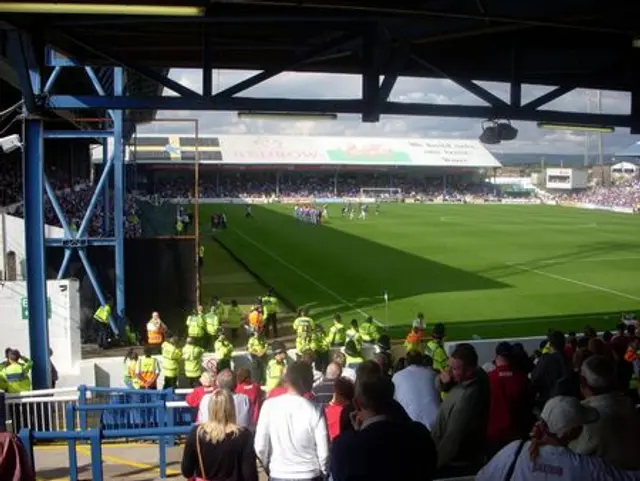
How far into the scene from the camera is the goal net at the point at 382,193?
294 ft

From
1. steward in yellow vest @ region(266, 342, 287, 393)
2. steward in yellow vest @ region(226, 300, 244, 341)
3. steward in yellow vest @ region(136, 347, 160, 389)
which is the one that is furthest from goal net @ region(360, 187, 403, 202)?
steward in yellow vest @ region(266, 342, 287, 393)

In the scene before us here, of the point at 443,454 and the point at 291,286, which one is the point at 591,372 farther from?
the point at 291,286

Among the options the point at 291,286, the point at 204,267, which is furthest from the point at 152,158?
the point at 291,286

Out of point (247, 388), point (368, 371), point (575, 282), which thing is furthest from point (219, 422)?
point (575, 282)

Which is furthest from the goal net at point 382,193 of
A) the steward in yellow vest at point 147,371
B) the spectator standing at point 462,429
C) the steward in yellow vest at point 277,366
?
the spectator standing at point 462,429

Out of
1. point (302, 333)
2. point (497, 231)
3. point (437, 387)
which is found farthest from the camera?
point (497, 231)

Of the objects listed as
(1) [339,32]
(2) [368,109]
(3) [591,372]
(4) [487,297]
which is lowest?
(4) [487,297]

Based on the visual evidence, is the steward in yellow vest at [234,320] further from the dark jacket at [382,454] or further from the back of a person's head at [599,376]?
the dark jacket at [382,454]

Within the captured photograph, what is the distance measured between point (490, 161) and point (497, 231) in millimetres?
51809

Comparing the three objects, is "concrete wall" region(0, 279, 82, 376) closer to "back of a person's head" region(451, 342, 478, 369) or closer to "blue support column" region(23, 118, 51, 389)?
"blue support column" region(23, 118, 51, 389)

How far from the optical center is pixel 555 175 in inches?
4291

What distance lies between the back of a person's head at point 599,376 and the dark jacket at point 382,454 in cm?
124

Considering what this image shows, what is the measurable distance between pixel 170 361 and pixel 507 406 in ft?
24.5

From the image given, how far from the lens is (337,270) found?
29281 millimetres
